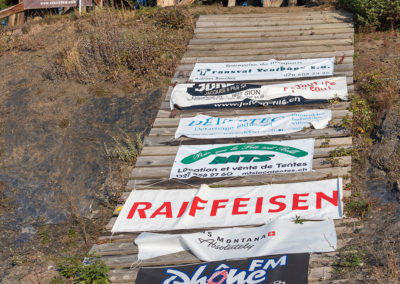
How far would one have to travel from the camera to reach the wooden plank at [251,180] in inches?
395

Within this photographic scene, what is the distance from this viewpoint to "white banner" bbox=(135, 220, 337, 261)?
Result: 8.31 metres

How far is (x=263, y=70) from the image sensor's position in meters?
13.6

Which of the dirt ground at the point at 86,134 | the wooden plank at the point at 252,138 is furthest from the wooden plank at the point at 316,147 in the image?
the dirt ground at the point at 86,134

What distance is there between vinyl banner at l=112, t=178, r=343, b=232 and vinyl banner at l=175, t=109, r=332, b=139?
1765 mm

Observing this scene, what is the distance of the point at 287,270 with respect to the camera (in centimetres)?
782

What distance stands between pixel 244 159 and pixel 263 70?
12.0 feet

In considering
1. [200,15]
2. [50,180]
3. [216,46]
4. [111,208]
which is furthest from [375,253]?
[200,15]

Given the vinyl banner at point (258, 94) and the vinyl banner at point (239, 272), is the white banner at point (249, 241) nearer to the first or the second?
the vinyl banner at point (239, 272)

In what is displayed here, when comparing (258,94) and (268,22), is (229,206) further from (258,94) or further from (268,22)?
(268,22)

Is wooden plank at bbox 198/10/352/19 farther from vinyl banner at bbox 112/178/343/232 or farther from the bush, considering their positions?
vinyl banner at bbox 112/178/343/232

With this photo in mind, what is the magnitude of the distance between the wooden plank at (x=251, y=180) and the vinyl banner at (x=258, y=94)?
253cm

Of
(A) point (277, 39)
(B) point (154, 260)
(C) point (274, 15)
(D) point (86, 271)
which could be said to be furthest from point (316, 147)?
(C) point (274, 15)

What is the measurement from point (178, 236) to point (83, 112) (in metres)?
5.05

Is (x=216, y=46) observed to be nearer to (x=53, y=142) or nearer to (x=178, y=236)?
(x=53, y=142)
